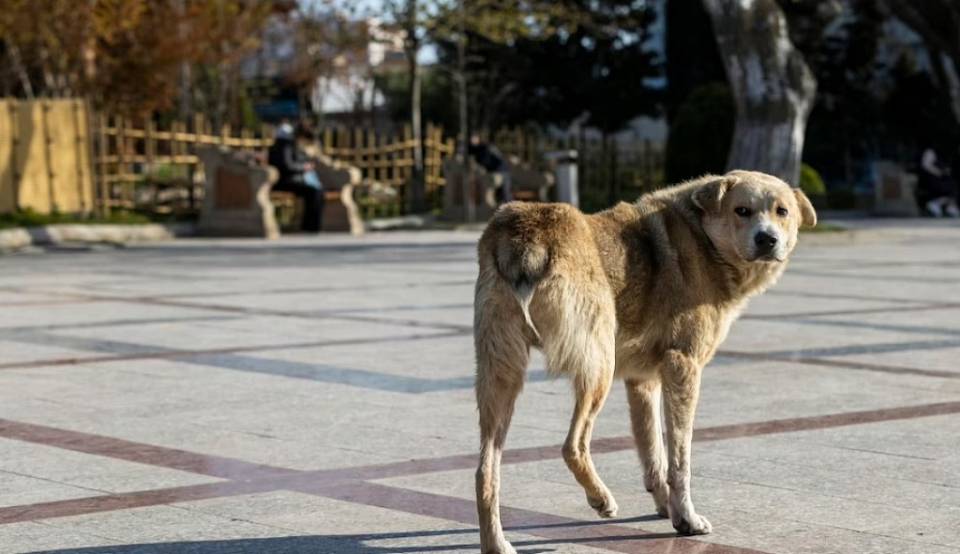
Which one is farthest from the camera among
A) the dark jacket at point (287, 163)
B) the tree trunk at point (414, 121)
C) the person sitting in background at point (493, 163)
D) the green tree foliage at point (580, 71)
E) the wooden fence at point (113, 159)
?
the green tree foliage at point (580, 71)

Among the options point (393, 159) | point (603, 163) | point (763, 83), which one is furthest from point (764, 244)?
point (603, 163)

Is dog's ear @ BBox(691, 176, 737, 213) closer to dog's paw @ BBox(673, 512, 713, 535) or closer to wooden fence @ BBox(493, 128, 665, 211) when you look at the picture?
dog's paw @ BBox(673, 512, 713, 535)

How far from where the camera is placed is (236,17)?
35031 millimetres

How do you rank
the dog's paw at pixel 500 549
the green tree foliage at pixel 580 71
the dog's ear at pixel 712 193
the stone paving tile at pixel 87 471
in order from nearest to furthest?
the dog's paw at pixel 500 549 < the dog's ear at pixel 712 193 < the stone paving tile at pixel 87 471 < the green tree foliage at pixel 580 71

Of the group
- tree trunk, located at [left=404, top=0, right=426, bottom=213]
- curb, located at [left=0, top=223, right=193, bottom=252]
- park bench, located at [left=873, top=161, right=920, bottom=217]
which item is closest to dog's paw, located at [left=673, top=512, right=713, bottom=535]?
curb, located at [left=0, top=223, right=193, bottom=252]

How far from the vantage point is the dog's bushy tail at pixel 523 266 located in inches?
207

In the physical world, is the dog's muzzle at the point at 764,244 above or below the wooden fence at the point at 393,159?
above

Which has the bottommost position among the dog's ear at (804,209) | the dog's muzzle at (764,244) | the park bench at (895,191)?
the park bench at (895,191)

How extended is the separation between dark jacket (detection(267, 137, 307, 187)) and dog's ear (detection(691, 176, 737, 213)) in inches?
820

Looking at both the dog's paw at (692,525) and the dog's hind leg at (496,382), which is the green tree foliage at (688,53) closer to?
Answer: the dog's paw at (692,525)

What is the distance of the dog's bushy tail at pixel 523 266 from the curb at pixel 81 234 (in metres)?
18.7

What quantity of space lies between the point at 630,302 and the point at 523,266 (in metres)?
0.65

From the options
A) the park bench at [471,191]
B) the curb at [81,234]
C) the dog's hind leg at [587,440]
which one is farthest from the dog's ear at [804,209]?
the park bench at [471,191]

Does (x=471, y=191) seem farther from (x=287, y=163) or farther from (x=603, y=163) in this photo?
(x=603, y=163)
